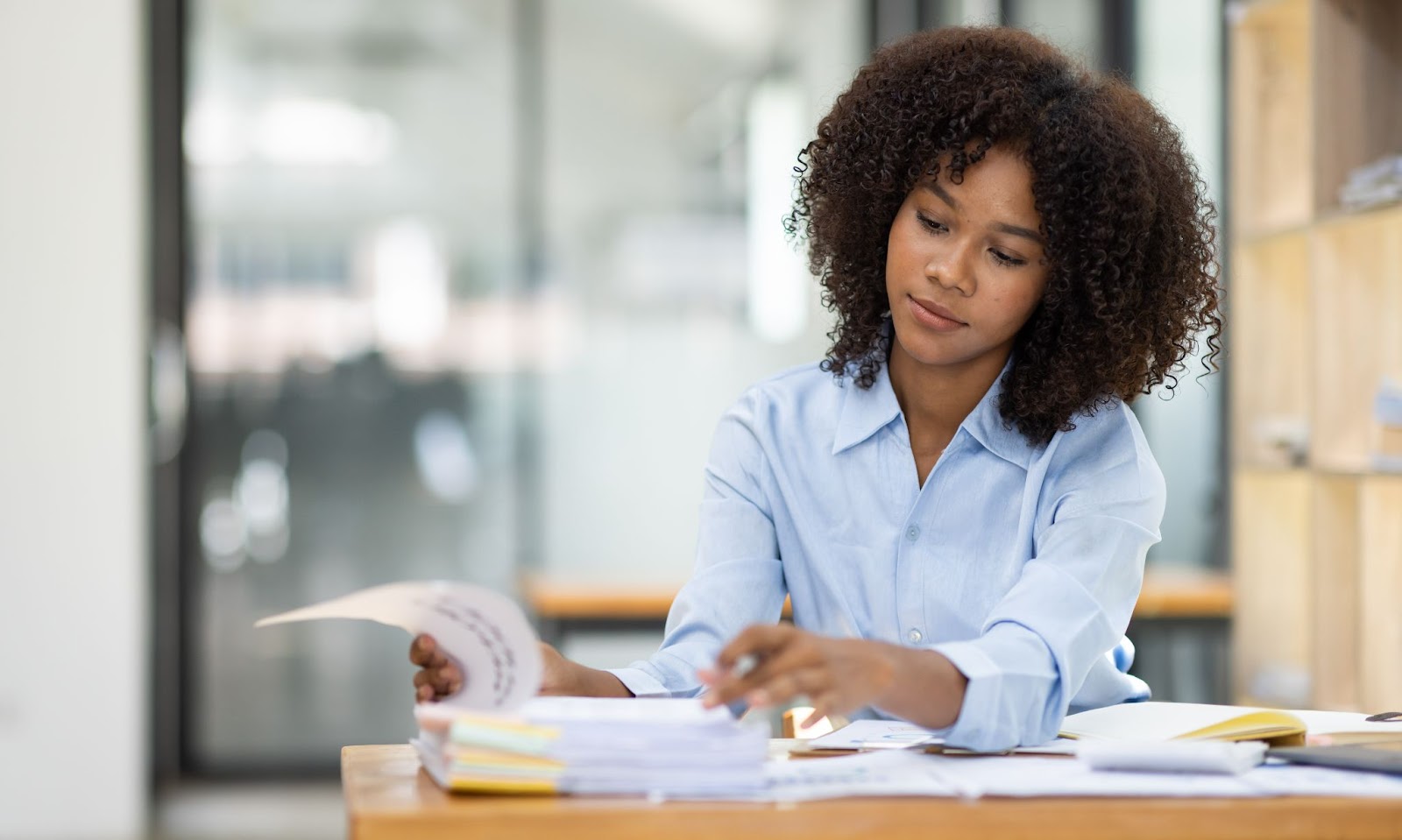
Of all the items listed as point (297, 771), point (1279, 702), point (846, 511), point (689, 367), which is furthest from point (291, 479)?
point (846, 511)

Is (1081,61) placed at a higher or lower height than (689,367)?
higher

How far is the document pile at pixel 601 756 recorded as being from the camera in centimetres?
104

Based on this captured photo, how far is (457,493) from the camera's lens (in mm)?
4363

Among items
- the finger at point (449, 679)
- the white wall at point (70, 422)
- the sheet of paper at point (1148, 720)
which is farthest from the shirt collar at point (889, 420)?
the white wall at point (70, 422)

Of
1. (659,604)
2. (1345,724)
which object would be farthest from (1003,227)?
(659,604)

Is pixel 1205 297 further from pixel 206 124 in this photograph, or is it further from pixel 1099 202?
pixel 206 124

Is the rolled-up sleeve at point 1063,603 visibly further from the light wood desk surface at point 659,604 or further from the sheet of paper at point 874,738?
the light wood desk surface at point 659,604

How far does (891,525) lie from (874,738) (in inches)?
12.1

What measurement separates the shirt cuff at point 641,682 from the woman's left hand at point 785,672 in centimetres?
33

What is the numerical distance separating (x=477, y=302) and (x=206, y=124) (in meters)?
0.89

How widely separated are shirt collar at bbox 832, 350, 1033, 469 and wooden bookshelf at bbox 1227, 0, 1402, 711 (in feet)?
4.08

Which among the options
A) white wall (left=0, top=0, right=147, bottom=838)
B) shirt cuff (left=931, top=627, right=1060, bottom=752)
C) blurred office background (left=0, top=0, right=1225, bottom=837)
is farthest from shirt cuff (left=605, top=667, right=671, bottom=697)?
white wall (left=0, top=0, right=147, bottom=838)

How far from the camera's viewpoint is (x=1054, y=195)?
57.6 inches

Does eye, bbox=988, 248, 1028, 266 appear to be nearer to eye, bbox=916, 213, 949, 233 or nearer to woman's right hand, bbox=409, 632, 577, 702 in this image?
eye, bbox=916, 213, 949, 233
